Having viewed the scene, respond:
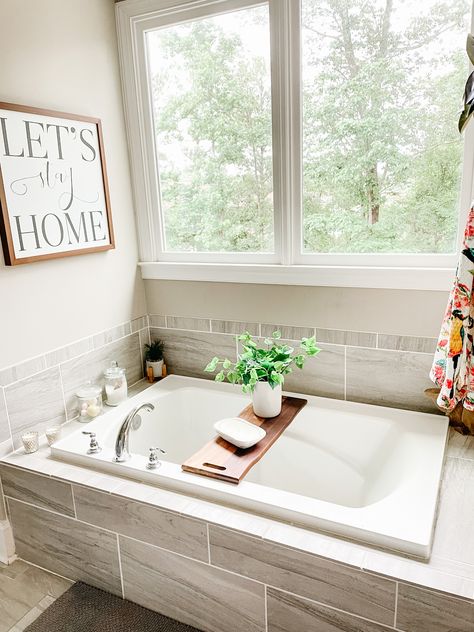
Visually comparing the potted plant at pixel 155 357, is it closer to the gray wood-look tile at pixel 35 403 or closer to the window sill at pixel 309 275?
the window sill at pixel 309 275

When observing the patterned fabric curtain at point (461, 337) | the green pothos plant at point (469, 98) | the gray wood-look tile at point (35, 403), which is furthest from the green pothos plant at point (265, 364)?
the green pothos plant at point (469, 98)

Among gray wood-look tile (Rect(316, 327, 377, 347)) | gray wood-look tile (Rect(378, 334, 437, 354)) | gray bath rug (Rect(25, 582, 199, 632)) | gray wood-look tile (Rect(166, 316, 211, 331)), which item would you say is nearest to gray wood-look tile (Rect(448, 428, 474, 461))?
gray wood-look tile (Rect(378, 334, 437, 354))

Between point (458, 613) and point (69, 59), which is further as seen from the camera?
point (69, 59)

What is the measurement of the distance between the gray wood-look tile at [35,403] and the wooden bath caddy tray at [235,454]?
738 millimetres

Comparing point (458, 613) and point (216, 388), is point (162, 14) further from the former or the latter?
point (458, 613)

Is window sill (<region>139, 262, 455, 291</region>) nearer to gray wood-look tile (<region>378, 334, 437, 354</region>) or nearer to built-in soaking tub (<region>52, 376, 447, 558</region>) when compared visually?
gray wood-look tile (<region>378, 334, 437, 354</region>)

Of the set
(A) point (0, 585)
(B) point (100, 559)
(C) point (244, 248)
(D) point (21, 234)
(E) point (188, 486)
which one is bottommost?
(A) point (0, 585)

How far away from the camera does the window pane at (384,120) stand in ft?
6.52

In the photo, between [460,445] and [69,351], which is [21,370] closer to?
[69,351]

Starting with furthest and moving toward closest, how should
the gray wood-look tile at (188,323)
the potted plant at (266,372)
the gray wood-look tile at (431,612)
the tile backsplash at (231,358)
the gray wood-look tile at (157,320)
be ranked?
the gray wood-look tile at (157,320)
the gray wood-look tile at (188,323)
the potted plant at (266,372)
the tile backsplash at (231,358)
the gray wood-look tile at (431,612)

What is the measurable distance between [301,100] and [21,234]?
1348 millimetres

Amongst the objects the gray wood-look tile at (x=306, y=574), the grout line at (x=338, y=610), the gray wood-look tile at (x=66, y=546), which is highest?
the gray wood-look tile at (x=306, y=574)

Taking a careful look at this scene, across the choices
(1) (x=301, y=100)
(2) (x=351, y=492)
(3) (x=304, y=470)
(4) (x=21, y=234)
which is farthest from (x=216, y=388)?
(1) (x=301, y=100)

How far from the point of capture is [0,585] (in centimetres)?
199
